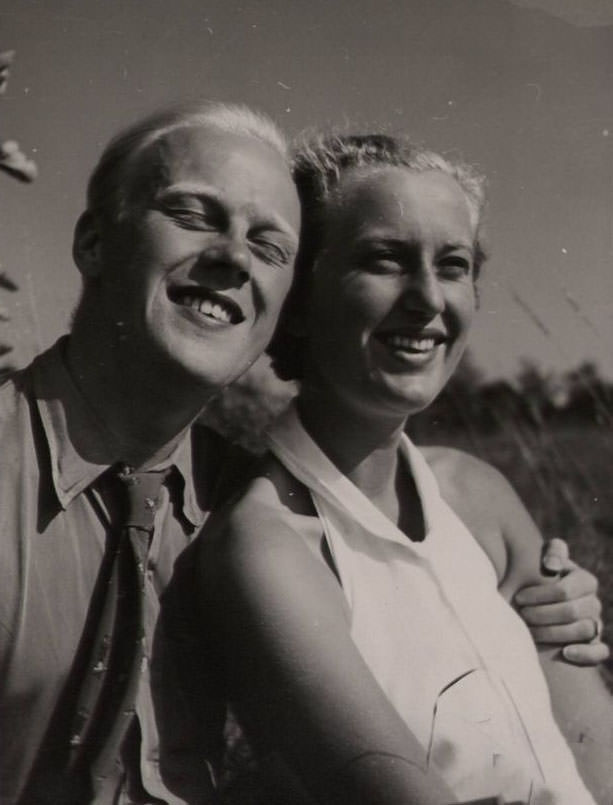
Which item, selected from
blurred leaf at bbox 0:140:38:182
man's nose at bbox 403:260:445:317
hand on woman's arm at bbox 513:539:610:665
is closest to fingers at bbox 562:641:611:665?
hand on woman's arm at bbox 513:539:610:665

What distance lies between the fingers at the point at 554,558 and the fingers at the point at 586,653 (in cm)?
10

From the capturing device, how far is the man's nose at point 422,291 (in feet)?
4.19

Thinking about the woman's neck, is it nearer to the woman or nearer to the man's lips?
the woman

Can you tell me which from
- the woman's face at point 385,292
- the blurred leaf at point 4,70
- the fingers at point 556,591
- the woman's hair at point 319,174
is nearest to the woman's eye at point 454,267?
the woman's face at point 385,292

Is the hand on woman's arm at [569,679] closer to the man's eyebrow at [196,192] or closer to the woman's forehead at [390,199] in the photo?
the woman's forehead at [390,199]

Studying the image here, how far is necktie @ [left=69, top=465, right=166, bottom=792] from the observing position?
3.79 feet

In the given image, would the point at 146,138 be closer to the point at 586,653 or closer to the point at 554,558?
the point at 554,558

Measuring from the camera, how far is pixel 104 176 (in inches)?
48.6

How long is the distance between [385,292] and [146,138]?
336mm

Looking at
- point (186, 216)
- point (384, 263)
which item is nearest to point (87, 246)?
point (186, 216)

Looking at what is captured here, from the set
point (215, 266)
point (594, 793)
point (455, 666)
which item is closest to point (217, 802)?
point (455, 666)

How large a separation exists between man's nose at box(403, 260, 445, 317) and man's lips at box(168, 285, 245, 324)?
22 centimetres

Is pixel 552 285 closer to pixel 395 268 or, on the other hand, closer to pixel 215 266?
pixel 395 268

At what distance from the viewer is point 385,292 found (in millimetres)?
1282
